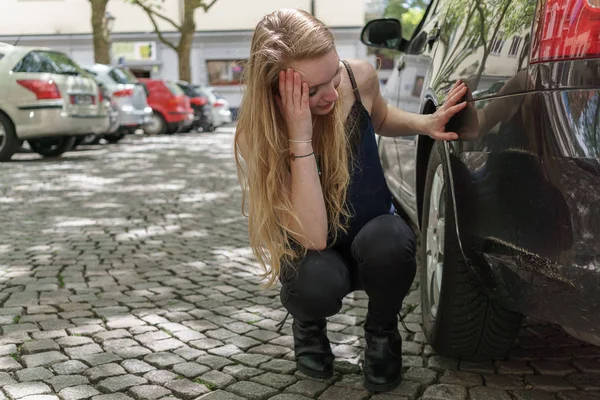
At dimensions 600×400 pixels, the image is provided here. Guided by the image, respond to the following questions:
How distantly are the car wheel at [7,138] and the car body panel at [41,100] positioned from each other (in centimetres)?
10

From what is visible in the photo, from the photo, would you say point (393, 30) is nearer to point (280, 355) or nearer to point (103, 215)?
point (280, 355)

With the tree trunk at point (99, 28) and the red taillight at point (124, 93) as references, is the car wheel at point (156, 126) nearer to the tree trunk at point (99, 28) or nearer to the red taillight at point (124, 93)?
the tree trunk at point (99, 28)

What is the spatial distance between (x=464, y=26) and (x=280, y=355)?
1.45 meters

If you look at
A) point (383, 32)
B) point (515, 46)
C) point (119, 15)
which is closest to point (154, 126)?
point (383, 32)

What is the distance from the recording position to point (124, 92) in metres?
15.2

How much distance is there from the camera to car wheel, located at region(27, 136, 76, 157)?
12.6m

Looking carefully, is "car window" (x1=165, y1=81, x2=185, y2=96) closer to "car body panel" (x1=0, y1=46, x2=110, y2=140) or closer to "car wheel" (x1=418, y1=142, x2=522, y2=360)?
"car body panel" (x1=0, y1=46, x2=110, y2=140)

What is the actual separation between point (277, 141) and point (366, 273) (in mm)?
550

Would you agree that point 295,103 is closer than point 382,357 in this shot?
Yes

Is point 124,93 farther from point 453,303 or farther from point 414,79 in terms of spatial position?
point 453,303

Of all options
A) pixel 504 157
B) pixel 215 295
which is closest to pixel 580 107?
pixel 504 157

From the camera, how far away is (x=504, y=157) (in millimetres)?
2143

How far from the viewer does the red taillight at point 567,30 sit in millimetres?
1841

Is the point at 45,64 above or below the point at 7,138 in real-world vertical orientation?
above
